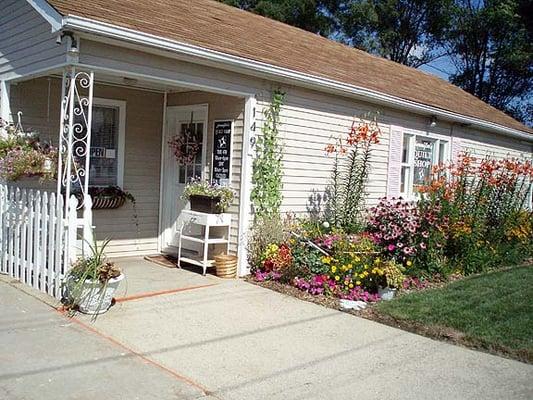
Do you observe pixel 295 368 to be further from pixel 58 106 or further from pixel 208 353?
pixel 58 106

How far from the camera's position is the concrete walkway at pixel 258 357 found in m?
4.07

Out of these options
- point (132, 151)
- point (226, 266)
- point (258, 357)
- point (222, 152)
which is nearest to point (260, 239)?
point (226, 266)

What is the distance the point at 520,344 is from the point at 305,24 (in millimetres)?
22907

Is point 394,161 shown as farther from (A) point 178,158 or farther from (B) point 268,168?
(A) point 178,158

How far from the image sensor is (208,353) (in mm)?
4746

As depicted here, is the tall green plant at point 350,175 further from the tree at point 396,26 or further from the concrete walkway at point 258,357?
the tree at point 396,26

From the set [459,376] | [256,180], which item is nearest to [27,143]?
[256,180]

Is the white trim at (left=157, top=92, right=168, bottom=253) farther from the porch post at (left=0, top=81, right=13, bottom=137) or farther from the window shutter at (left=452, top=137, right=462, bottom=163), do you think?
the window shutter at (left=452, top=137, right=462, bottom=163)

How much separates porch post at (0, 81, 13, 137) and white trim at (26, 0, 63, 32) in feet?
5.71

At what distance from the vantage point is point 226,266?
7.61 meters

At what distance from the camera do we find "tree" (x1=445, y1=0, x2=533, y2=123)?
87.6 feet

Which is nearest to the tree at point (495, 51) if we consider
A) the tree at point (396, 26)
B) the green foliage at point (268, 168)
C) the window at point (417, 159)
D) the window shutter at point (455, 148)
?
the tree at point (396, 26)

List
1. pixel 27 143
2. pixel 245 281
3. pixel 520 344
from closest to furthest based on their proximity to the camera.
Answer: pixel 520 344
pixel 27 143
pixel 245 281

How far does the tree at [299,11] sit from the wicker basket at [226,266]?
18.7 m
